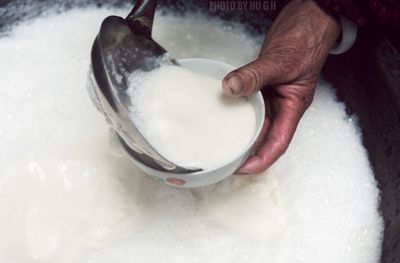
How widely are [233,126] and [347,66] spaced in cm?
36

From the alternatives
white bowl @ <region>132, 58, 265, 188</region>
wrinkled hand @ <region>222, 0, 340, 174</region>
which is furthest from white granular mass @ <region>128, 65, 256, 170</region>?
wrinkled hand @ <region>222, 0, 340, 174</region>

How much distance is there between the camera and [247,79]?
680 millimetres

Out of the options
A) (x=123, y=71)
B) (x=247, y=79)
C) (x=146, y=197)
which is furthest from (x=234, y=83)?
(x=146, y=197)

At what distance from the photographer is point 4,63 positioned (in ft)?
3.18

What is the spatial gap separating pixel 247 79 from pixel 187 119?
10 centimetres

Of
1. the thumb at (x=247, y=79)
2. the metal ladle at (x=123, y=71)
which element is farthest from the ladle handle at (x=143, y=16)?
the thumb at (x=247, y=79)

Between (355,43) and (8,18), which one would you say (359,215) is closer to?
(355,43)

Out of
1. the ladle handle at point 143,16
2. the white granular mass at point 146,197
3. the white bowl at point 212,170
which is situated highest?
the ladle handle at point 143,16

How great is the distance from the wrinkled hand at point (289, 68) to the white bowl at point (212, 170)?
68 millimetres

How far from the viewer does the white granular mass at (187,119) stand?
0.64 m

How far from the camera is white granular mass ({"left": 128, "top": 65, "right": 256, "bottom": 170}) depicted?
64cm

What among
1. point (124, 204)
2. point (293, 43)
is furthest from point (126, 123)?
point (293, 43)

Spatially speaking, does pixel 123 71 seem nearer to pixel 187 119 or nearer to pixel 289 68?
pixel 187 119

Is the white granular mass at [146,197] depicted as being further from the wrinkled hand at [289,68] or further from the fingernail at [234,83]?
the fingernail at [234,83]
